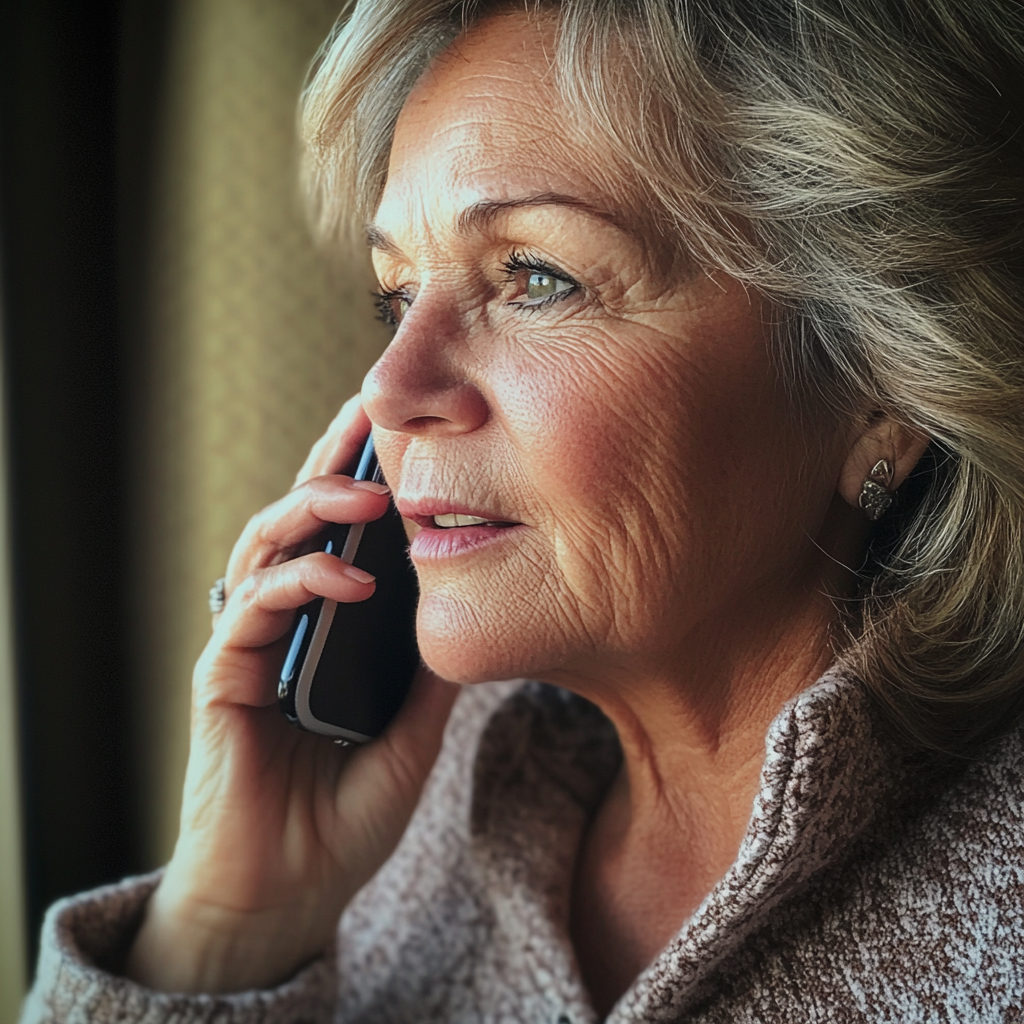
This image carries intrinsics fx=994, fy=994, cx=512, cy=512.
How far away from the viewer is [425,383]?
872 mm

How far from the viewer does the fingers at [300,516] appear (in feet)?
3.39

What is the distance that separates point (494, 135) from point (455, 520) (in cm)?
34

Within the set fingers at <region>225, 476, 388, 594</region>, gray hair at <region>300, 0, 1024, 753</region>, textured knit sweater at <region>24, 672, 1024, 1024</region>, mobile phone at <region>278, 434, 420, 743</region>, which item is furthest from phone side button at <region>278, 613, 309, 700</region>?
gray hair at <region>300, 0, 1024, 753</region>

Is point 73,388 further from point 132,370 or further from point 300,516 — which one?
point 300,516

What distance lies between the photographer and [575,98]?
0.84 meters

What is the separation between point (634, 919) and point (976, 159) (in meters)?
0.83

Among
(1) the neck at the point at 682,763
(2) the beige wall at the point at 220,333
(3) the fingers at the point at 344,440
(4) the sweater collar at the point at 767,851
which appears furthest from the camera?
(2) the beige wall at the point at 220,333

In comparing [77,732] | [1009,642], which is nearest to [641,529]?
[1009,642]

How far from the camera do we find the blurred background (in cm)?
116

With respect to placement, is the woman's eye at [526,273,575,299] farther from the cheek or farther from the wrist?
the wrist

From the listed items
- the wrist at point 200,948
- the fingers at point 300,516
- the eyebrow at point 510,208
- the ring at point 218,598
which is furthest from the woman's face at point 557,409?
the wrist at point 200,948

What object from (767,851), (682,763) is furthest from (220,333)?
(767,851)

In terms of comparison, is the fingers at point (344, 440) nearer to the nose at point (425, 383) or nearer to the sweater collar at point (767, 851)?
the nose at point (425, 383)

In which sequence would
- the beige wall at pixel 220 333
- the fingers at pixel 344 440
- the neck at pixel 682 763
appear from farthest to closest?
the beige wall at pixel 220 333, the fingers at pixel 344 440, the neck at pixel 682 763
